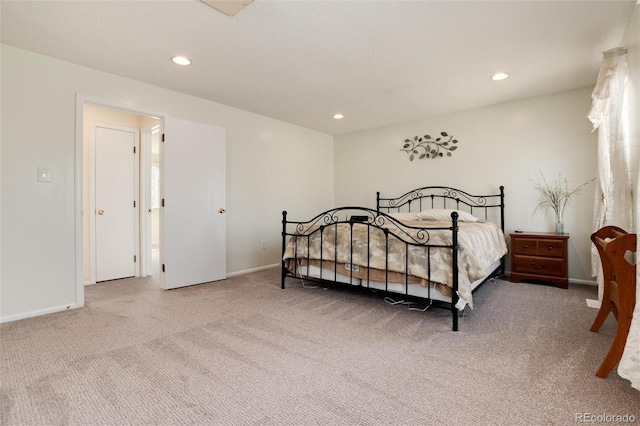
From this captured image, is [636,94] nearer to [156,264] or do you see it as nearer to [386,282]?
[386,282]

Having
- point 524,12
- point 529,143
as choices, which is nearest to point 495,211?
point 529,143

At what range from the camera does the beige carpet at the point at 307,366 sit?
141 centimetres

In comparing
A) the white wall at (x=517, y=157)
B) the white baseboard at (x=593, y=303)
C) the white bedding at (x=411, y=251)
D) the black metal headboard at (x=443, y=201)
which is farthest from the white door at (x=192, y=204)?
the white baseboard at (x=593, y=303)

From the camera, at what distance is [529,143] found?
398 centimetres

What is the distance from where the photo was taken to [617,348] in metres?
1.61

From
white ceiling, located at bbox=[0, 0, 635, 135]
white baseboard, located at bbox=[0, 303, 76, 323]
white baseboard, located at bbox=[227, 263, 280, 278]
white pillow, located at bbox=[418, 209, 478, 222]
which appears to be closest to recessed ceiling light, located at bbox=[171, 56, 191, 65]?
white ceiling, located at bbox=[0, 0, 635, 135]

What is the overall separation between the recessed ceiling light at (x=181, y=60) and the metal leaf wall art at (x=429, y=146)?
3479mm

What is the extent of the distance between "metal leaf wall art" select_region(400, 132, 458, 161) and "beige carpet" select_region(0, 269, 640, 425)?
98.2 inches

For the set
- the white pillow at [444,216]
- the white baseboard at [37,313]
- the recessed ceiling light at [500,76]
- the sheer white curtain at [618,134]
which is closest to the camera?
the sheer white curtain at [618,134]

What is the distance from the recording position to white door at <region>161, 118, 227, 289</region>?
140 inches

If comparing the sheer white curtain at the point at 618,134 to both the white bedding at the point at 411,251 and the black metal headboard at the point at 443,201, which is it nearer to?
the white bedding at the point at 411,251

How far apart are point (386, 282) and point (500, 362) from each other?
1077 millimetres

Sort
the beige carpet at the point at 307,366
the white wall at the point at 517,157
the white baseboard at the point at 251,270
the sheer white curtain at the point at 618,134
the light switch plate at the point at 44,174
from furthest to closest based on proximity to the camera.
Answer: the white baseboard at the point at 251,270 → the white wall at the point at 517,157 → the light switch plate at the point at 44,174 → the sheer white curtain at the point at 618,134 → the beige carpet at the point at 307,366

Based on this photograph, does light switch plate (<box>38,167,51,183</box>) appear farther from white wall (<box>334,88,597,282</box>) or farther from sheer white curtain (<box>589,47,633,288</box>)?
sheer white curtain (<box>589,47,633,288</box>)
